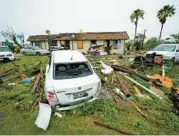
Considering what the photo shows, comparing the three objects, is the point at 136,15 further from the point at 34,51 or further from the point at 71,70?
the point at 71,70

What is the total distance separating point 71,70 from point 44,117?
198 centimetres

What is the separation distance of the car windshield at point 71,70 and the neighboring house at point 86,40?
24.1m

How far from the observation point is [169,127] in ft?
14.9

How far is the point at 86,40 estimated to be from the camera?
1216 inches

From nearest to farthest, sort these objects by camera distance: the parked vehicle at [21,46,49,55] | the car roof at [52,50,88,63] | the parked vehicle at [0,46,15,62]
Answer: the car roof at [52,50,88,63], the parked vehicle at [0,46,15,62], the parked vehicle at [21,46,49,55]

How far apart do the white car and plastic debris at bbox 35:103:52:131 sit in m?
0.27

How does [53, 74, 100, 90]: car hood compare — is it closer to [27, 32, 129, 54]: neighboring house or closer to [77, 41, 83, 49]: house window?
[27, 32, 129, 54]: neighboring house

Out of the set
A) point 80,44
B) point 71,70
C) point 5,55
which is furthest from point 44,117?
point 80,44

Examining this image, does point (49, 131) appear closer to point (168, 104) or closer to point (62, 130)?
point (62, 130)

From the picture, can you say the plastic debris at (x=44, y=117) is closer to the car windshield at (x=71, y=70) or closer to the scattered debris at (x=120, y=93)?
the car windshield at (x=71, y=70)

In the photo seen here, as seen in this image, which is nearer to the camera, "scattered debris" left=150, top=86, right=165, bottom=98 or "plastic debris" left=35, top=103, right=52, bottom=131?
"plastic debris" left=35, top=103, right=52, bottom=131

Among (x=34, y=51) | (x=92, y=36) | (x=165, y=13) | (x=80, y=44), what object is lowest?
(x=34, y=51)

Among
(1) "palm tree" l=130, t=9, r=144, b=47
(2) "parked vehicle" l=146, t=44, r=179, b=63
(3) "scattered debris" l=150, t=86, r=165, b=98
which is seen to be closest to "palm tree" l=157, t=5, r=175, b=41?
(1) "palm tree" l=130, t=9, r=144, b=47

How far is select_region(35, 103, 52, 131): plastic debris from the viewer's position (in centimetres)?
444
